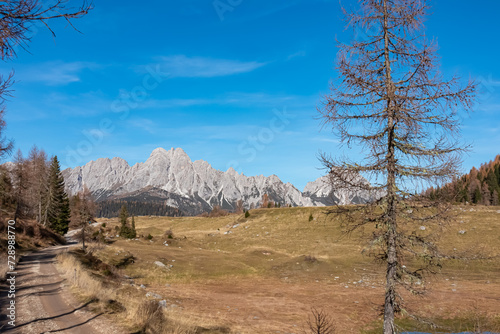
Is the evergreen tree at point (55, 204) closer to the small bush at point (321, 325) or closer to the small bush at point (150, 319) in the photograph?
the small bush at point (150, 319)

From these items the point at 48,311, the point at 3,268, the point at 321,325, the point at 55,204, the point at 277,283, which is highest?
the point at 55,204

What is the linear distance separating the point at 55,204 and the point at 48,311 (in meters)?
52.6

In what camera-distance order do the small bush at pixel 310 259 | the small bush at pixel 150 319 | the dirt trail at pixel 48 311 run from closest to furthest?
the dirt trail at pixel 48 311 → the small bush at pixel 150 319 → the small bush at pixel 310 259

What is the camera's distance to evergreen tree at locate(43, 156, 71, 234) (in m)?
55.7

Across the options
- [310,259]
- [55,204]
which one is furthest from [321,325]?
[55,204]

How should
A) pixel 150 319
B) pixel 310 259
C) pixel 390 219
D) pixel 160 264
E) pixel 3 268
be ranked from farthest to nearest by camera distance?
pixel 310 259
pixel 160 264
pixel 3 268
pixel 150 319
pixel 390 219

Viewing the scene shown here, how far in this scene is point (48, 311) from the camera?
42.3 ft

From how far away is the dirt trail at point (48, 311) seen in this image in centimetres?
1112

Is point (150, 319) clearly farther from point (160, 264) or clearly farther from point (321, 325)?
point (160, 264)

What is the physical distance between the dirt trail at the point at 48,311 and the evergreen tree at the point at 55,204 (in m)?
42.9

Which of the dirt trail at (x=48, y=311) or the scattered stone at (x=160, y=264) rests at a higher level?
the dirt trail at (x=48, y=311)

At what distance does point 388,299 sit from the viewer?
917cm

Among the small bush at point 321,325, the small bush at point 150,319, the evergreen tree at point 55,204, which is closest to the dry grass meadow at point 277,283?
the small bush at point 150,319

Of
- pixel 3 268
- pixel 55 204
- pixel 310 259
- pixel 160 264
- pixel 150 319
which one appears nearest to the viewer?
pixel 150 319
